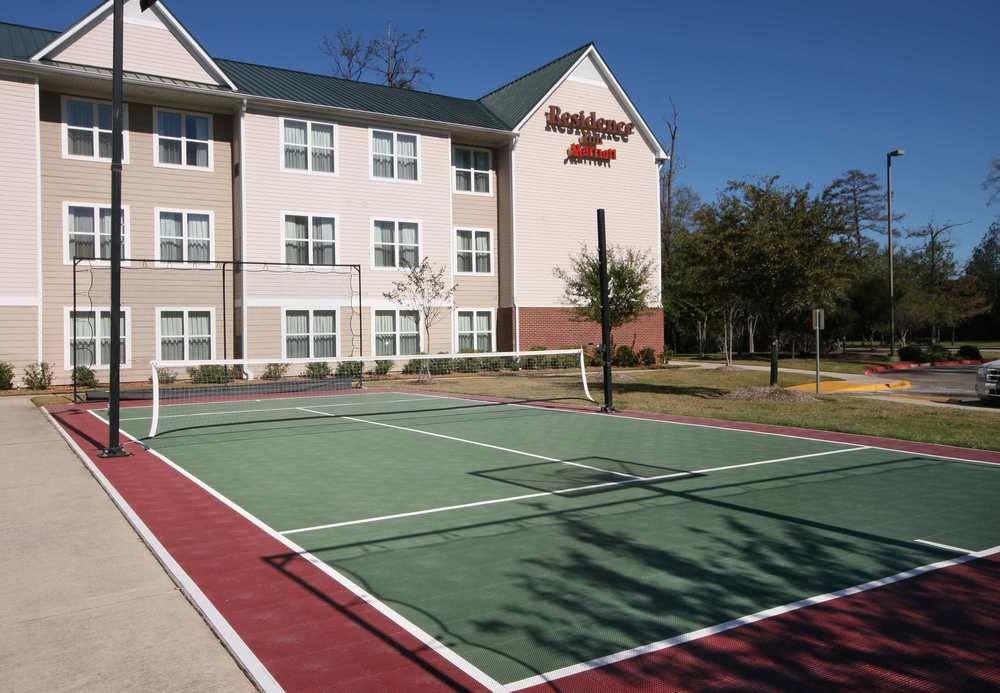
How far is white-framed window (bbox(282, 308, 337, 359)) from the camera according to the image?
3077cm

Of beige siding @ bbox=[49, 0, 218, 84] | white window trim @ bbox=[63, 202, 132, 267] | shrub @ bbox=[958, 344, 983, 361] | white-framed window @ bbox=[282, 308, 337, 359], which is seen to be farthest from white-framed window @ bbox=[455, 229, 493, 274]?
shrub @ bbox=[958, 344, 983, 361]

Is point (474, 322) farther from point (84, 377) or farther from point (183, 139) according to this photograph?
point (84, 377)

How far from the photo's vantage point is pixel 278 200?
3059 centimetres

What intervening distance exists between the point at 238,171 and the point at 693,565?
28.0m

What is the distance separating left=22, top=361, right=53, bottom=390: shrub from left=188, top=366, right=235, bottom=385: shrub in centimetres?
457

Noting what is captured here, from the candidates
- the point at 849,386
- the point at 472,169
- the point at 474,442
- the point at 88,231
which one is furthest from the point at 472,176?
the point at 474,442

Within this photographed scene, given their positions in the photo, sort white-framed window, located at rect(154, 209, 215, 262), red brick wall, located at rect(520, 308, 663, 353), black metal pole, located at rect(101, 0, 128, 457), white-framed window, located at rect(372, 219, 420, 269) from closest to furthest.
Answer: black metal pole, located at rect(101, 0, 128, 457)
white-framed window, located at rect(154, 209, 215, 262)
white-framed window, located at rect(372, 219, 420, 269)
red brick wall, located at rect(520, 308, 663, 353)

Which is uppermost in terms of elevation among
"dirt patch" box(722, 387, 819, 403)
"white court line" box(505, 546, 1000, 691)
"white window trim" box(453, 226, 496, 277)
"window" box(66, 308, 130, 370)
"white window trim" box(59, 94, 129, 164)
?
"white window trim" box(59, 94, 129, 164)

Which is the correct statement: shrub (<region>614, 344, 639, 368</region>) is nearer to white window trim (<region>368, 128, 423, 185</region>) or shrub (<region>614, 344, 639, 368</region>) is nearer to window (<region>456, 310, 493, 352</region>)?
window (<region>456, 310, 493, 352</region>)

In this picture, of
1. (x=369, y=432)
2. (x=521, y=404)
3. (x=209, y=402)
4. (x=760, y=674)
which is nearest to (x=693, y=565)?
(x=760, y=674)

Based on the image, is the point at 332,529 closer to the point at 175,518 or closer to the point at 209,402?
the point at 175,518

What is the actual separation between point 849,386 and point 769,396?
7484 mm

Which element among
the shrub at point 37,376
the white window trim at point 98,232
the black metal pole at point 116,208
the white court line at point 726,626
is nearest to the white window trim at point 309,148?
the white window trim at point 98,232

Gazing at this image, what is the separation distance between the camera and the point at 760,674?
4371mm
